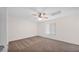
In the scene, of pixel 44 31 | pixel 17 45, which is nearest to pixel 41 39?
pixel 44 31

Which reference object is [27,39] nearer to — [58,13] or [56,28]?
[56,28]

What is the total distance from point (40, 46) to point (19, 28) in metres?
0.44

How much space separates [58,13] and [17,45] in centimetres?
84

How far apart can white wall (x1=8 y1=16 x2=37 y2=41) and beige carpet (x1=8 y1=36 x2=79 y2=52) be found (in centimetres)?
8

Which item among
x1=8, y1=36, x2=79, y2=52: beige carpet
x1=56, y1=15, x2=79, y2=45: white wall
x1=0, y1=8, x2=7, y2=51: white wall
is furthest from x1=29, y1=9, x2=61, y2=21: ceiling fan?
x1=0, y1=8, x2=7, y2=51: white wall

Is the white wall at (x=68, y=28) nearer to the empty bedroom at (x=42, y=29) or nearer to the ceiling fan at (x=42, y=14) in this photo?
the empty bedroom at (x=42, y=29)

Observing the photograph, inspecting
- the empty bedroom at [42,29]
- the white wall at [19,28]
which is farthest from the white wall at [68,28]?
the white wall at [19,28]

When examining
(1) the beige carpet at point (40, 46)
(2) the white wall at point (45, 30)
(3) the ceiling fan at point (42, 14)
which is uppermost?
(3) the ceiling fan at point (42, 14)

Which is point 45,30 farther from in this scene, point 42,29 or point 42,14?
point 42,14

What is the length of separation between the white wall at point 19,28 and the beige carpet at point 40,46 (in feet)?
0.26

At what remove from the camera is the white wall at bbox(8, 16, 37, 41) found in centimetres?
146

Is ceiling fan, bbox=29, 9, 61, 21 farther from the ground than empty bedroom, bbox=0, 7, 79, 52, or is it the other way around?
ceiling fan, bbox=29, 9, 61, 21

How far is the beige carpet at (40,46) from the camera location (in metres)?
1.46

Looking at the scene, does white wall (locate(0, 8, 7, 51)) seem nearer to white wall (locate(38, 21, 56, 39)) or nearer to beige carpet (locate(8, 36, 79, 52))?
beige carpet (locate(8, 36, 79, 52))
